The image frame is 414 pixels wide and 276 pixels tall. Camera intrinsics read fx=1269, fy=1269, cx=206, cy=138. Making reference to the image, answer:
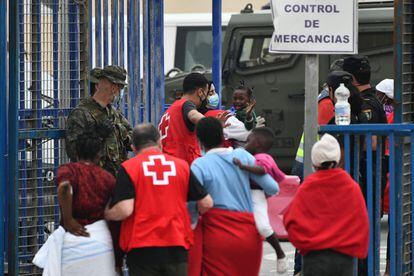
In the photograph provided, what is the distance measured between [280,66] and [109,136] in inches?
429

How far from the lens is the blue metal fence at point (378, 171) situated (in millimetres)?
8805

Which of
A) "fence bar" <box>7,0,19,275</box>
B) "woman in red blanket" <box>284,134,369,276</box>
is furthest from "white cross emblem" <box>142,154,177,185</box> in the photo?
"fence bar" <box>7,0,19,275</box>

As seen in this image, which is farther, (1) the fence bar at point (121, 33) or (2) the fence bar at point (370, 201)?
(1) the fence bar at point (121, 33)

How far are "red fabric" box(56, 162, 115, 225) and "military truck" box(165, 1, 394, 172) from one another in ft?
37.9

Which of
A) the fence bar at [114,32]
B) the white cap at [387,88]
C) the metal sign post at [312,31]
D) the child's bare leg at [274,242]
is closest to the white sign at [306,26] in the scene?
the metal sign post at [312,31]

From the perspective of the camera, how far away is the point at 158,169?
307 inches

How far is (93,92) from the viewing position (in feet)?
32.6

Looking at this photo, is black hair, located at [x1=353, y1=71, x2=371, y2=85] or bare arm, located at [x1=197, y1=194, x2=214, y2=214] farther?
black hair, located at [x1=353, y1=71, x2=371, y2=85]

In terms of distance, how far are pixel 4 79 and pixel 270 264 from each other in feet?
13.0

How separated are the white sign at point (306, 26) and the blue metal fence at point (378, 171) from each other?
2.51 feet

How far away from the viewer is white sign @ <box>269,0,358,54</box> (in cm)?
819

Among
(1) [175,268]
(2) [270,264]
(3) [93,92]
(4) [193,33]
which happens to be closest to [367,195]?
(1) [175,268]

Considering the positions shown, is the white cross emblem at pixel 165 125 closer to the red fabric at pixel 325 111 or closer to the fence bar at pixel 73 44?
the fence bar at pixel 73 44

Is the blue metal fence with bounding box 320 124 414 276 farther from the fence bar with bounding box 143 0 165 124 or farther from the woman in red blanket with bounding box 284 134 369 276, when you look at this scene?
the fence bar with bounding box 143 0 165 124
